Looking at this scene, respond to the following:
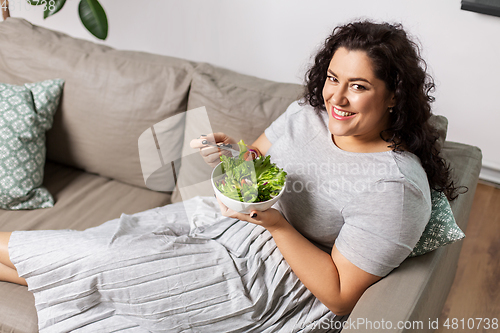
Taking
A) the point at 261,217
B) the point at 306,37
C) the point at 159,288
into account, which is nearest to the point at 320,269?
the point at 261,217

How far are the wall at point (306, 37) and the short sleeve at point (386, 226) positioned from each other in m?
1.16

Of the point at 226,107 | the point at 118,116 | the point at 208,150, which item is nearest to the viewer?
the point at 208,150

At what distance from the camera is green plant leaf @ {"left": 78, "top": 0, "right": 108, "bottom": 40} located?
66.2 inches

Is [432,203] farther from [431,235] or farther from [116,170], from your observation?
[116,170]

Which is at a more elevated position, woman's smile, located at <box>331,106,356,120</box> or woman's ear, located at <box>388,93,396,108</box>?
woman's ear, located at <box>388,93,396,108</box>

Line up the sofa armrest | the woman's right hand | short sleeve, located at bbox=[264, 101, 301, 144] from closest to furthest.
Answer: the sofa armrest, the woman's right hand, short sleeve, located at bbox=[264, 101, 301, 144]

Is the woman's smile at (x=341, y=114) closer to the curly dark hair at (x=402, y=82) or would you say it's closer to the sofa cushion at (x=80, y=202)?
the curly dark hair at (x=402, y=82)

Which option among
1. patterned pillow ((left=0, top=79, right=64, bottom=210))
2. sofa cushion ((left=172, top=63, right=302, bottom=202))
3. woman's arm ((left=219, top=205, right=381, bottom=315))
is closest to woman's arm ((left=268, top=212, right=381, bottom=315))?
woman's arm ((left=219, top=205, right=381, bottom=315))

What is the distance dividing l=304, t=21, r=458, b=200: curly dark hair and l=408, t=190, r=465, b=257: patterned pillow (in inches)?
4.0

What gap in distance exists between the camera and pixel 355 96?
992 mm

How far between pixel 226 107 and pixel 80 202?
2.38ft

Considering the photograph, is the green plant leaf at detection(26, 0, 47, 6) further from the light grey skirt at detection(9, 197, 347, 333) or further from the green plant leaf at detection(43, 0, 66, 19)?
the light grey skirt at detection(9, 197, 347, 333)

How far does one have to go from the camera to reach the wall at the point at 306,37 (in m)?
1.80

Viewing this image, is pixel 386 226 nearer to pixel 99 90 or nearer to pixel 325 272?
pixel 325 272
